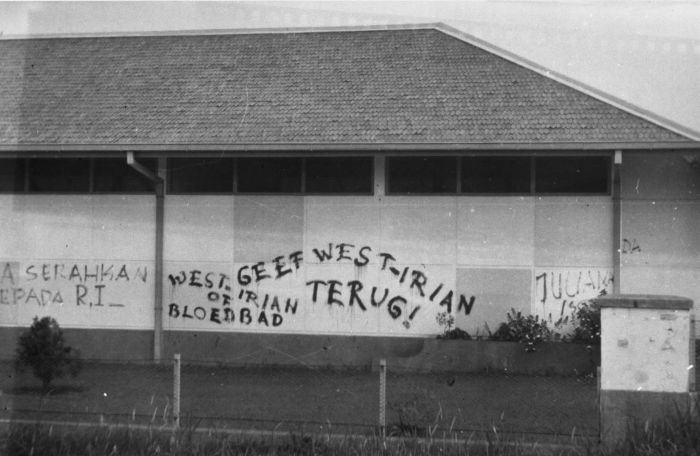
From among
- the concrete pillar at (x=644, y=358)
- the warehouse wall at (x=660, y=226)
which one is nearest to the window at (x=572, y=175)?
the warehouse wall at (x=660, y=226)

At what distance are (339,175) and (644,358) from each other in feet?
21.7

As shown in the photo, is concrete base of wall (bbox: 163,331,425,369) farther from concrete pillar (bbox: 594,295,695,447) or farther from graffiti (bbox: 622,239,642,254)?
concrete pillar (bbox: 594,295,695,447)

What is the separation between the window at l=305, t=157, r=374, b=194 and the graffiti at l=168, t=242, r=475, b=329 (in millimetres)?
858

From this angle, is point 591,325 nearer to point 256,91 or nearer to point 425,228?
point 425,228

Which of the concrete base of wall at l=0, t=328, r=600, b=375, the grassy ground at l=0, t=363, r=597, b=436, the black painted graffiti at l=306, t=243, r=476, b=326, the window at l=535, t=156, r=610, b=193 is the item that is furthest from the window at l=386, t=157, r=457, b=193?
the grassy ground at l=0, t=363, r=597, b=436

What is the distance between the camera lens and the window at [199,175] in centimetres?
1308

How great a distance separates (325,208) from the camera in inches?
508

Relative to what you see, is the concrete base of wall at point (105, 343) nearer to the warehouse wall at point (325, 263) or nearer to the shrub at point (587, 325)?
the warehouse wall at point (325, 263)

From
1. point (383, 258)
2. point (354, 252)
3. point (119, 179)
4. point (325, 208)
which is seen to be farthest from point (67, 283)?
point (383, 258)

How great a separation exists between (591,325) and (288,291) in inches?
175

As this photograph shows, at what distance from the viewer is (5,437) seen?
682 cm

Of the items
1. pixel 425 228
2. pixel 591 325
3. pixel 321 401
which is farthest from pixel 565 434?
pixel 425 228

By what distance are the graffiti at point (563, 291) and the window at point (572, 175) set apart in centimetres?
119

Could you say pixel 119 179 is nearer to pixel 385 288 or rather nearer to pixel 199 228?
pixel 199 228
